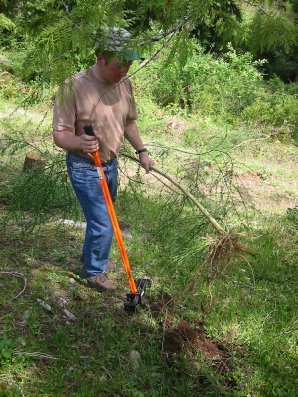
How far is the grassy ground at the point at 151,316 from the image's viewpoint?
109 inches

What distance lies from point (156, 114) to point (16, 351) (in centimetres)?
780

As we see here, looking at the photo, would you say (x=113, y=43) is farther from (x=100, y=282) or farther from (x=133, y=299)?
(x=100, y=282)

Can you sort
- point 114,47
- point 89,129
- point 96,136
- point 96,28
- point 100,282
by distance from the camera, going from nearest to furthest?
point 96,28, point 114,47, point 89,129, point 96,136, point 100,282

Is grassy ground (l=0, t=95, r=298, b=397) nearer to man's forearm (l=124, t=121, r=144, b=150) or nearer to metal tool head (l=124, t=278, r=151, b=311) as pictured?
metal tool head (l=124, t=278, r=151, b=311)

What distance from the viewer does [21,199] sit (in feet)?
14.9

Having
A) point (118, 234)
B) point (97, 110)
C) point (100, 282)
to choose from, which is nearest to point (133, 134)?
point (97, 110)

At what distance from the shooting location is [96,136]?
3.08 m

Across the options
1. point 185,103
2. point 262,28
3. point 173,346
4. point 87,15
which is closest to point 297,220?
point 173,346

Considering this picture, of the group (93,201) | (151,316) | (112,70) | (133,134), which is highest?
(112,70)

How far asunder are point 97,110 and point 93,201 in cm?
63

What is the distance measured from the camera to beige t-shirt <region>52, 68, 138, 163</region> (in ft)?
10.0

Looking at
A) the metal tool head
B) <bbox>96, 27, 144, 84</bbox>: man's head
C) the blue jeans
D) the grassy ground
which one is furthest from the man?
the grassy ground

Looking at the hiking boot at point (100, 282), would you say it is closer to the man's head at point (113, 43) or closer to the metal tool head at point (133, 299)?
the metal tool head at point (133, 299)

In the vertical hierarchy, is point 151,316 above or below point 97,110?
below
